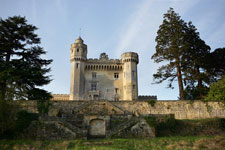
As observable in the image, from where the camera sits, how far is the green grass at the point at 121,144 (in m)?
17.0

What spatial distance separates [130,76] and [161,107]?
14787 millimetres

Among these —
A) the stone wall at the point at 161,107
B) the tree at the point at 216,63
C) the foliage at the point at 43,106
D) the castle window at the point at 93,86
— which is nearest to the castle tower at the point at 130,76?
the castle window at the point at 93,86

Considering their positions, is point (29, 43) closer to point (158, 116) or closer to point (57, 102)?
point (57, 102)

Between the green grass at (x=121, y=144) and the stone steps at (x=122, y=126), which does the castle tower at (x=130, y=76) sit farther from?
the green grass at (x=121, y=144)

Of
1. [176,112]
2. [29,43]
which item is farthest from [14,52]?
[176,112]

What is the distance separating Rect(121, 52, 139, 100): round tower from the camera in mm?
41656

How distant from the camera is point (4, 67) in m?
24.2

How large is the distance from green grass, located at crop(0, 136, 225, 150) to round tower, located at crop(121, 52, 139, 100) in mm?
22934

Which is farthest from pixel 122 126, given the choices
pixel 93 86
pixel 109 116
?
pixel 93 86

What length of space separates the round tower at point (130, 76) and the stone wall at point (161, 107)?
39.7ft

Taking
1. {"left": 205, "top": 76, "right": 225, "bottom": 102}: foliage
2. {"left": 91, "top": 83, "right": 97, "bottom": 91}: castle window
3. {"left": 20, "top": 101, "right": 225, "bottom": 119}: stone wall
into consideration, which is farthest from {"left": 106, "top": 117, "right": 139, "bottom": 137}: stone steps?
{"left": 91, "top": 83, "right": 97, "bottom": 91}: castle window

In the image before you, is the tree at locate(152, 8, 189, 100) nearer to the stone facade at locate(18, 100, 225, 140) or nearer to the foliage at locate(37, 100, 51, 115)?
the stone facade at locate(18, 100, 225, 140)

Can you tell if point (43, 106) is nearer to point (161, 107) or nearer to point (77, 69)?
point (161, 107)

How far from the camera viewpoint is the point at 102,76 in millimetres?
44906
